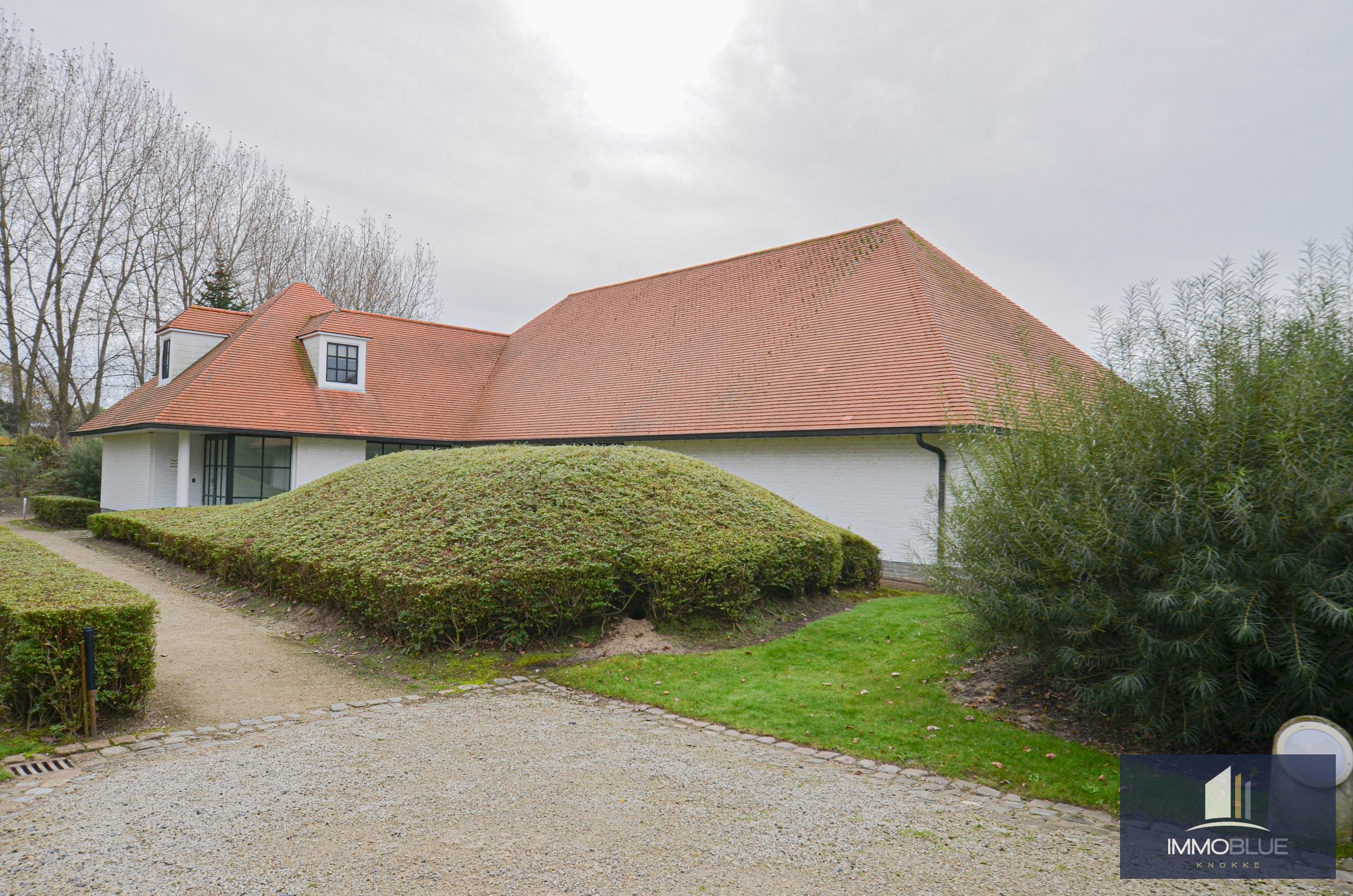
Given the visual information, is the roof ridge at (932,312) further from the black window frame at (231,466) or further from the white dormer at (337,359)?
the black window frame at (231,466)

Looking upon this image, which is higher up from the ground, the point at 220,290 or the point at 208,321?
the point at 220,290

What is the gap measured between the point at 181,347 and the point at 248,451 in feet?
14.9

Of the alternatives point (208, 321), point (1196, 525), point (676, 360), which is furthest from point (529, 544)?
point (208, 321)

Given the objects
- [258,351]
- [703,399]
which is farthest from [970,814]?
[258,351]

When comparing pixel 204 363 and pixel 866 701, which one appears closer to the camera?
pixel 866 701

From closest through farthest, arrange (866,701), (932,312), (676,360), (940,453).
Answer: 1. (866,701)
2. (940,453)
3. (932,312)
4. (676,360)

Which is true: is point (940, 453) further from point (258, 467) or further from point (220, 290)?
point (220, 290)

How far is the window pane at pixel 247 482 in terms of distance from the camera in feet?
64.4

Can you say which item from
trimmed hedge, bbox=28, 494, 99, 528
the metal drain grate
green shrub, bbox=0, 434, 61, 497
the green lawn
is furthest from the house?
the metal drain grate

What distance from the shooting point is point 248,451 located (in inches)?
779

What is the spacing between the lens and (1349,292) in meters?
5.14

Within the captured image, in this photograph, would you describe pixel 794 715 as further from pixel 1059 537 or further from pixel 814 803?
pixel 1059 537

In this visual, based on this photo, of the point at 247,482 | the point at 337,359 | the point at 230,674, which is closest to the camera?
the point at 230,674

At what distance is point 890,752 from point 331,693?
446 cm
